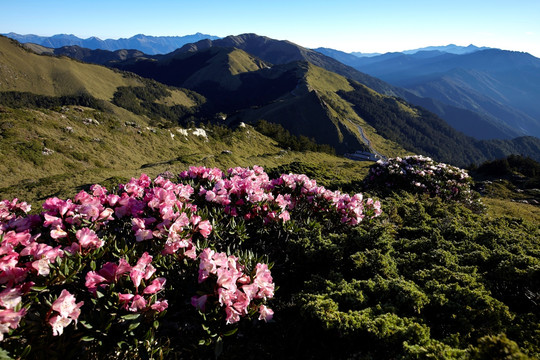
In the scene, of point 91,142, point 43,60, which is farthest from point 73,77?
point 91,142

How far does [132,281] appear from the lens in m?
3.03

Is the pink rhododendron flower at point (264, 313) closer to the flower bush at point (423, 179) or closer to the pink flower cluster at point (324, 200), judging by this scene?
the pink flower cluster at point (324, 200)

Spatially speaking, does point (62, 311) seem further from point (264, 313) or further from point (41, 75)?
point (41, 75)

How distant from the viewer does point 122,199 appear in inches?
182

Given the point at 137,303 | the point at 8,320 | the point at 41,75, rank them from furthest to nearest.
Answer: the point at 41,75
the point at 137,303
the point at 8,320

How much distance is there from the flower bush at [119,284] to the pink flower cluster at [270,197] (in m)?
0.80

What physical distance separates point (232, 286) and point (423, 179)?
536 inches

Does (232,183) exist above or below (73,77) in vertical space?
below

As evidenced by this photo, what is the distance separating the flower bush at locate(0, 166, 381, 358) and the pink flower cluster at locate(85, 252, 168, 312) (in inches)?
0.4

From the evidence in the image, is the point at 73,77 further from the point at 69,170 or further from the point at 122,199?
the point at 122,199

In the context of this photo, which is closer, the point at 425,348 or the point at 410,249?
the point at 425,348

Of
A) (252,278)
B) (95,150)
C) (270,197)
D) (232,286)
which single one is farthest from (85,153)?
(232,286)

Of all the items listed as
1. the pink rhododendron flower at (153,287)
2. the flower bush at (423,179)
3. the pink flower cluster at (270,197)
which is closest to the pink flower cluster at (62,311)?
the pink rhododendron flower at (153,287)

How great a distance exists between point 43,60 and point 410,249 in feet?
854
